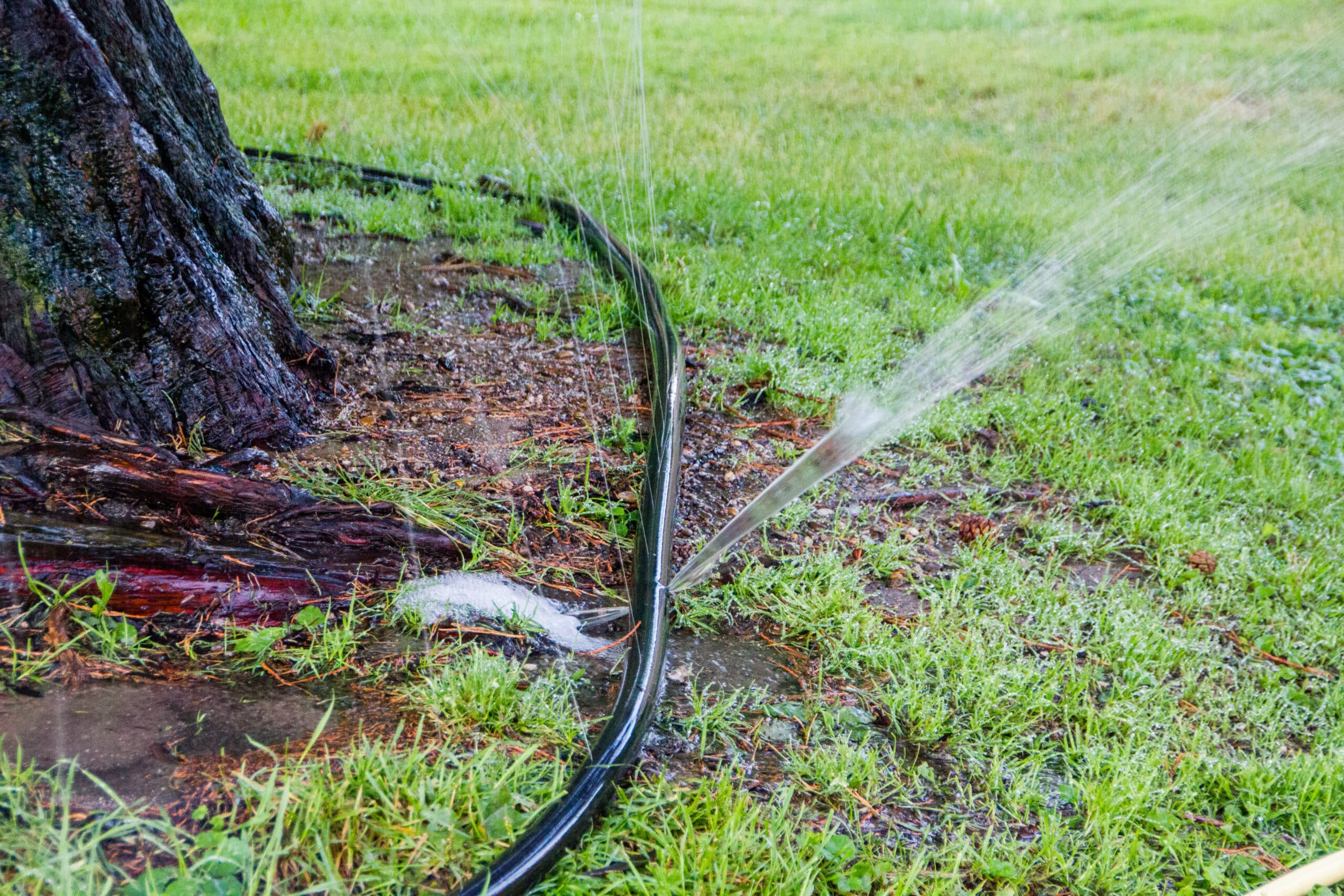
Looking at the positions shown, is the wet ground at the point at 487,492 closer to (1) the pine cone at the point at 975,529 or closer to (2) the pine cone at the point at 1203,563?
(1) the pine cone at the point at 975,529

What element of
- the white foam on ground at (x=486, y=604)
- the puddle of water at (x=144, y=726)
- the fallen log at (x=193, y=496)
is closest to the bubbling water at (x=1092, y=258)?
the white foam on ground at (x=486, y=604)

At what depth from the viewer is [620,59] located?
680cm

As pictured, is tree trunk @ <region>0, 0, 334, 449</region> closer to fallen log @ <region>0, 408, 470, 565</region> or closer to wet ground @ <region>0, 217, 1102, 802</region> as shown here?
fallen log @ <region>0, 408, 470, 565</region>

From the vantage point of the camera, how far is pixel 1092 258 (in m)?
5.76

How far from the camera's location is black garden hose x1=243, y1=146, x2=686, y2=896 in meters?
1.38

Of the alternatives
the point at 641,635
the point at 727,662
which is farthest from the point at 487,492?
the point at 727,662

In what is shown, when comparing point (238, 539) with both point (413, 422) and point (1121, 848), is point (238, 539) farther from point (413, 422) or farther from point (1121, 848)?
point (1121, 848)

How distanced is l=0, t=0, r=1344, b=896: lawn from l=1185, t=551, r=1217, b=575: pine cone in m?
0.02

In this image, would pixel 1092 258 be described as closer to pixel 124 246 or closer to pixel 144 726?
pixel 124 246

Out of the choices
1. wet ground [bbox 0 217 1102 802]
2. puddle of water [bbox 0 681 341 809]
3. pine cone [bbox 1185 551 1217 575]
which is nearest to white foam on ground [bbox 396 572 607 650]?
wet ground [bbox 0 217 1102 802]

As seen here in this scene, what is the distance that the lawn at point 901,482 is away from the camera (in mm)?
1531

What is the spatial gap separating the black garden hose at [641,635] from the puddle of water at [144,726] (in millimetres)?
492

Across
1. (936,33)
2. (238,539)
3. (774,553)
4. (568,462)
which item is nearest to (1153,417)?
(774,553)

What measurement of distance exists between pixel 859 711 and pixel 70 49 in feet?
7.55
